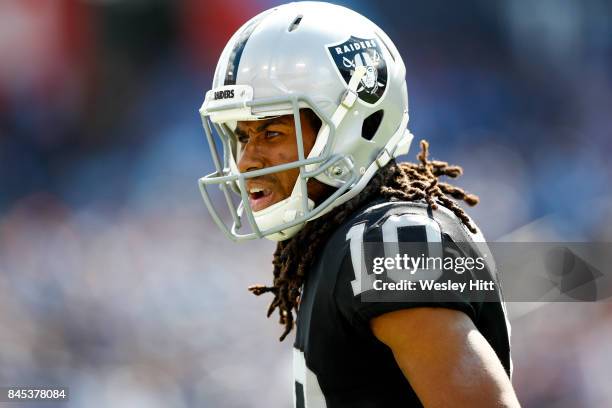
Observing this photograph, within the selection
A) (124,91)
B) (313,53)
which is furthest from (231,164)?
(124,91)

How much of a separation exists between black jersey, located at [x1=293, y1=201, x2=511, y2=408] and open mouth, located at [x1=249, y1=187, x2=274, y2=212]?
0.28 m

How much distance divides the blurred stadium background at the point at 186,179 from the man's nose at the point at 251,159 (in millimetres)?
2428

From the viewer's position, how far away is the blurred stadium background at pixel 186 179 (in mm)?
4211

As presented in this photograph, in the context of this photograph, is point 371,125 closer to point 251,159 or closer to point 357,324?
point 251,159

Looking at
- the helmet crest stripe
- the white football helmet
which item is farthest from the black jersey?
the helmet crest stripe

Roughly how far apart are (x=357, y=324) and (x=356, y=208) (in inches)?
13.3

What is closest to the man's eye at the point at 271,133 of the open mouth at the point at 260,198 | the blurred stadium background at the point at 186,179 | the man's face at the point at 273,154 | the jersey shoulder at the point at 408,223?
the man's face at the point at 273,154

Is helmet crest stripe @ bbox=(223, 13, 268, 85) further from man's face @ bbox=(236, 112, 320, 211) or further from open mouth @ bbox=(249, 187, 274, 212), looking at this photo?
open mouth @ bbox=(249, 187, 274, 212)

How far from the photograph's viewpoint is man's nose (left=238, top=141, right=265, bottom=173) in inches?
74.2

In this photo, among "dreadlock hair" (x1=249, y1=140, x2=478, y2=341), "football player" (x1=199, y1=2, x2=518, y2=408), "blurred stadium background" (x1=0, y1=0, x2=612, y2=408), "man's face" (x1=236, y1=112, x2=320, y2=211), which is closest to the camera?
"football player" (x1=199, y1=2, x2=518, y2=408)

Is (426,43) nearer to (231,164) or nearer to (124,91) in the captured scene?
(124,91)

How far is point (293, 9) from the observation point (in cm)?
197

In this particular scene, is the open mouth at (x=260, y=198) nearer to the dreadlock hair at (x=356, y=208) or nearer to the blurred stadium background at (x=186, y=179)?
the dreadlock hair at (x=356, y=208)

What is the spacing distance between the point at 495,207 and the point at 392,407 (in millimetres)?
3058
